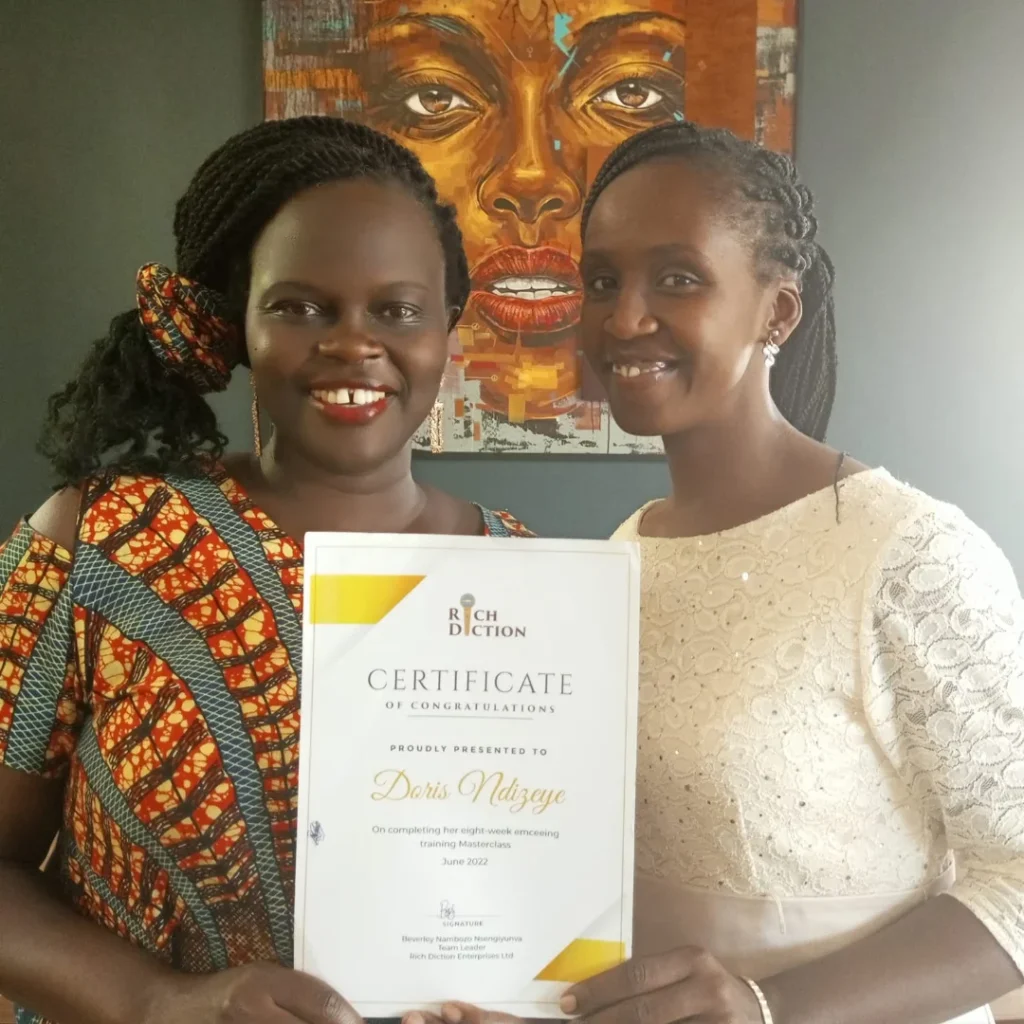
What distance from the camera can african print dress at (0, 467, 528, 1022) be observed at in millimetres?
751

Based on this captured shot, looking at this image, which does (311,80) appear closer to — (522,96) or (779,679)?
(522,96)

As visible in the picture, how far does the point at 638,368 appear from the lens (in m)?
0.90

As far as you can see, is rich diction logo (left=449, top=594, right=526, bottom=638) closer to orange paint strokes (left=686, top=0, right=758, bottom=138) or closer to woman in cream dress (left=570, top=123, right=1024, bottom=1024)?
woman in cream dress (left=570, top=123, right=1024, bottom=1024)

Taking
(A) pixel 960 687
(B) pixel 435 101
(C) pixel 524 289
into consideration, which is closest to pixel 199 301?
(A) pixel 960 687

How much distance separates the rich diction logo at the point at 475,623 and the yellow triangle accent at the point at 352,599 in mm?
47

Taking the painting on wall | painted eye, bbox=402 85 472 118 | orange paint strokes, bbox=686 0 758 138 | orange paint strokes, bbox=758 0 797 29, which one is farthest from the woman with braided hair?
orange paint strokes, bbox=758 0 797 29

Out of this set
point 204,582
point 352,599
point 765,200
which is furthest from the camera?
point 765,200

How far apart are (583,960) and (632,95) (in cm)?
200

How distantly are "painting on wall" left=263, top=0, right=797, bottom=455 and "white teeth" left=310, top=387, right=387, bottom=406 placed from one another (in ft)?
4.28

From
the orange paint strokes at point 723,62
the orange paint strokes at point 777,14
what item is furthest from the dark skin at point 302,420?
the orange paint strokes at point 777,14

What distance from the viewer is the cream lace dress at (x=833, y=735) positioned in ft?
2.53

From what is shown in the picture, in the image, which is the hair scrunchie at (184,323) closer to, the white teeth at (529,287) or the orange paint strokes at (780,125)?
the white teeth at (529,287)

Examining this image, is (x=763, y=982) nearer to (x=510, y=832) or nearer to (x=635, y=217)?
(x=510, y=832)

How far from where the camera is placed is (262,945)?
2.49ft
